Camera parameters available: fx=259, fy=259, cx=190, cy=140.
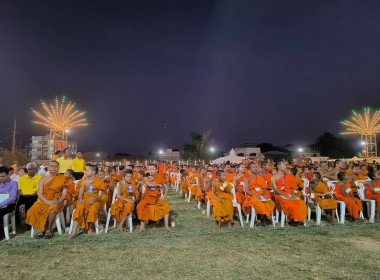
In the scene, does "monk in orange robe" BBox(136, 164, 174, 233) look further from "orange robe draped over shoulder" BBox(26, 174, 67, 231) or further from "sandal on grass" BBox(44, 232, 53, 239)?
"sandal on grass" BBox(44, 232, 53, 239)

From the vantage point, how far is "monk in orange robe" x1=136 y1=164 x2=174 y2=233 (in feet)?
21.3

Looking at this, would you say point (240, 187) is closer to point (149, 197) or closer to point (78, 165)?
point (149, 197)

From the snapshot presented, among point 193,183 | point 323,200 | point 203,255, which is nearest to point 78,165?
point 193,183

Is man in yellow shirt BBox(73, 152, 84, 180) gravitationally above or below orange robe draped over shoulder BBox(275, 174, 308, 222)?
above

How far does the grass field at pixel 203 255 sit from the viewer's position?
156 inches

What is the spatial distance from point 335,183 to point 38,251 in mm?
7889

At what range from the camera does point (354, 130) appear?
49.4 meters

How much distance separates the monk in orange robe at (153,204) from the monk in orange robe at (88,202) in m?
1.03

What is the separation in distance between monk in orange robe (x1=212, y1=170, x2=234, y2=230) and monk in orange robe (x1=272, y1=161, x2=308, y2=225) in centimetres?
128

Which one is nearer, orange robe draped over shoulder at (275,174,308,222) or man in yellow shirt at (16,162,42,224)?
orange robe draped over shoulder at (275,174,308,222)

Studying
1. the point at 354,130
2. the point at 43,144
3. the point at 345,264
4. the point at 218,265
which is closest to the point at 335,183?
the point at 345,264

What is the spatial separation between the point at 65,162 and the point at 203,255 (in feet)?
20.8

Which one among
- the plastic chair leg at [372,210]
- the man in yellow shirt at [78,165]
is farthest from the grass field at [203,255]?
the man in yellow shirt at [78,165]

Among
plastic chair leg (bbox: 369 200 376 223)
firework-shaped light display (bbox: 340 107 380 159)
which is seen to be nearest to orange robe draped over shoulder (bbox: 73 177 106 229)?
plastic chair leg (bbox: 369 200 376 223)
